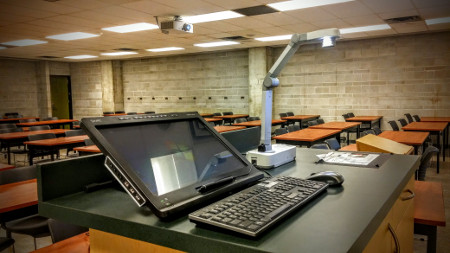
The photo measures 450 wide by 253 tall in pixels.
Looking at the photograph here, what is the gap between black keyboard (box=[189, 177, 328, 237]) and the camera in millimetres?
851

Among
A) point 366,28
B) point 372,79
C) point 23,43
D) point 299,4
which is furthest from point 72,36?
point 372,79

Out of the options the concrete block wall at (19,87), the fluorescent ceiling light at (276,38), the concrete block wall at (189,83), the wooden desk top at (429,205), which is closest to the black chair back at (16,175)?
the wooden desk top at (429,205)

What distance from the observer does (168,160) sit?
3.93 feet

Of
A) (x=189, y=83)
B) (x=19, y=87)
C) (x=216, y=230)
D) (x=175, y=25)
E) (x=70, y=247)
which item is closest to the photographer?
(x=216, y=230)

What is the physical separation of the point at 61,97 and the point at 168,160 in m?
15.2

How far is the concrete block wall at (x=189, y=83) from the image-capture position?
37.2 ft

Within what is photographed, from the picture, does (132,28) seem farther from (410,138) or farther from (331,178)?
(331,178)

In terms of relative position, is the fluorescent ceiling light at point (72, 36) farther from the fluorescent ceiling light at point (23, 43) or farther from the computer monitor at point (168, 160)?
the computer monitor at point (168, 160)

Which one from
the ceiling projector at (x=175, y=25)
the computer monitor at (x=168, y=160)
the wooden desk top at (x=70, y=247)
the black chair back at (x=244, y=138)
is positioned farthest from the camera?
the ceiling projector at (x=175, y=25)

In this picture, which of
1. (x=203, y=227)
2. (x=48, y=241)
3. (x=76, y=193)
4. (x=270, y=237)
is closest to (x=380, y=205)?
(x=270, y=237)

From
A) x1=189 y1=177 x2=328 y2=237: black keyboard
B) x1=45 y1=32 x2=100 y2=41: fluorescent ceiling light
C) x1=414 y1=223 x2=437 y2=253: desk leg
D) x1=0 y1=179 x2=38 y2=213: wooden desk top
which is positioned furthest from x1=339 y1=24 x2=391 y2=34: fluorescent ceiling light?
x1=189 y1=177 x2=328 y2=237: black keyboard

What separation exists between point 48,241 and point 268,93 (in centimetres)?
305

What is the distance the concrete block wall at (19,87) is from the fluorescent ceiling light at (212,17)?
9479mm

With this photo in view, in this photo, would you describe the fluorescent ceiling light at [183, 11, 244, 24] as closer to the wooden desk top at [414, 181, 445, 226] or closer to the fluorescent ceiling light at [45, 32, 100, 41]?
the fluorescent ceiling light at [45, 32, 100, 41]
